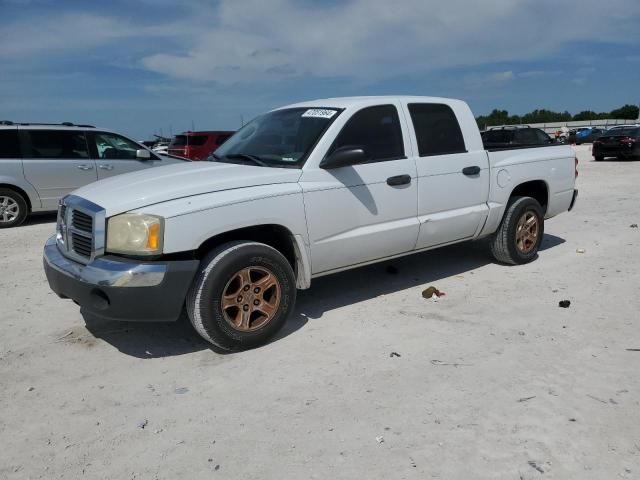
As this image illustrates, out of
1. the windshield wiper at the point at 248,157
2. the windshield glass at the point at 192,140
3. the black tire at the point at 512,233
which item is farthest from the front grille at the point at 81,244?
the windshield glass at the point at 192,140

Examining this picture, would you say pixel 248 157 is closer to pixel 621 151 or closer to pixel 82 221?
pixel 82 221

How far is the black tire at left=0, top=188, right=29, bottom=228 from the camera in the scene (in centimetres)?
943

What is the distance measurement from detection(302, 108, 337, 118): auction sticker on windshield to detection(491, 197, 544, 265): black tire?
2.44 meters

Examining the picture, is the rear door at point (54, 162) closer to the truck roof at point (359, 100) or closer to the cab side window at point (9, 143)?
the cab side window at point (9, 143)

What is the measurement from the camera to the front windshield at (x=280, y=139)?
4480 mm

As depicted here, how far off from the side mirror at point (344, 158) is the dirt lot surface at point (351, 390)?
1287mm

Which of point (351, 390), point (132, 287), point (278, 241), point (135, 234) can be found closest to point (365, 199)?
point (278, 241)

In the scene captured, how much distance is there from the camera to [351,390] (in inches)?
134

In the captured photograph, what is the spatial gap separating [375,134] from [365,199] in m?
0.62

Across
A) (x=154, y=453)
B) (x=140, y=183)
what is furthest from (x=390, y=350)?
(x=140, y=183)

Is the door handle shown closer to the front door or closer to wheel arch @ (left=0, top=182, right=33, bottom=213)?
the front door

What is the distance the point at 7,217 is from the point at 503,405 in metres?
9.12

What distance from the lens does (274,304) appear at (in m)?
4.09

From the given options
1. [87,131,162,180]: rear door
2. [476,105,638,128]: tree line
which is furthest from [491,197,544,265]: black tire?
[476,105,638,128]: tree line
